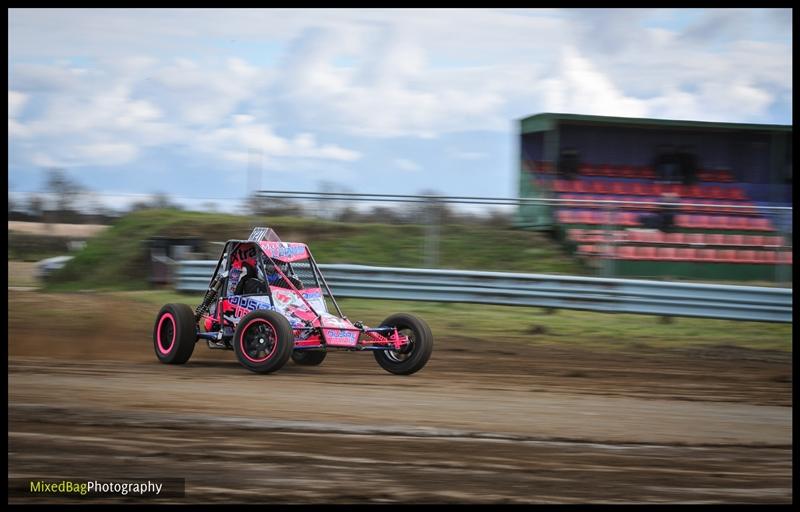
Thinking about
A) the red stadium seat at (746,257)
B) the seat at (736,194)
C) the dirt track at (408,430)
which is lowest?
the dirt track at (408,430)

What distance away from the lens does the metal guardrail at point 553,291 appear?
13562 millimetres

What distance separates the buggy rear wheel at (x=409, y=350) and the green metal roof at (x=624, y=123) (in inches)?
388

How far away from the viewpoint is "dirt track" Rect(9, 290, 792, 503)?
230 inches

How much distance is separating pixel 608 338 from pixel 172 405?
7.48 metres

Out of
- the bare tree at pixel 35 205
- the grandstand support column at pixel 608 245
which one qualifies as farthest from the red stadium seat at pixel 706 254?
the bare tree at pixel 35 205

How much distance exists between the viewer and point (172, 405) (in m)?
7.95

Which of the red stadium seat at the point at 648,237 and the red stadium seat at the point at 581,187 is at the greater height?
the red stadium seat at the point at 581,187

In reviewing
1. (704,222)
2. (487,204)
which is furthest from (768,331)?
(487,204)

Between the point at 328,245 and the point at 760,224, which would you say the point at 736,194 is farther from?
the point at 328,245

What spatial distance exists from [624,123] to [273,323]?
12.3 meters

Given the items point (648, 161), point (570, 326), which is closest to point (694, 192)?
point (648, 161)

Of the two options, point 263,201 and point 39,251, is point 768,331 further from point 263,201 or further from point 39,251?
point 39,251

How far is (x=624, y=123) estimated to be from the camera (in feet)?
65.5

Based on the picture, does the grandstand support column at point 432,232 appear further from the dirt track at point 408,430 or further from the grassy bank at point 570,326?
the dirt track at point 408,430
